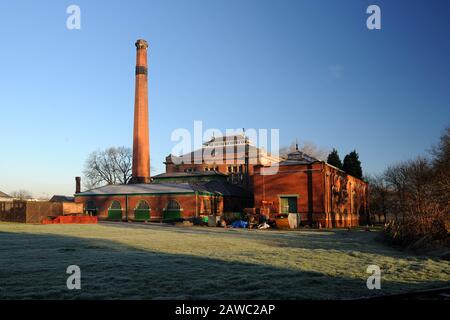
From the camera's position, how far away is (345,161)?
6594 cm

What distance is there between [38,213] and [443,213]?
38615 millimetres

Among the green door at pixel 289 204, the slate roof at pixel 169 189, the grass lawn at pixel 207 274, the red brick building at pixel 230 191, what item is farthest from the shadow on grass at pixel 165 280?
the slate roof at pixel 169 189

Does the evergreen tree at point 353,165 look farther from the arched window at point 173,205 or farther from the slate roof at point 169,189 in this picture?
the arched window at point 173,205

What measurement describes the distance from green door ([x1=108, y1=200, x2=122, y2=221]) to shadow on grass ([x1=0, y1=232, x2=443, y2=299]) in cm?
3620

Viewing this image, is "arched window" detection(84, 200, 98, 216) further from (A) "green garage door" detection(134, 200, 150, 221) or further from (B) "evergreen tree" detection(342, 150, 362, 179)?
(B) "evergreen tree" detection(342, 150, 362, 179)

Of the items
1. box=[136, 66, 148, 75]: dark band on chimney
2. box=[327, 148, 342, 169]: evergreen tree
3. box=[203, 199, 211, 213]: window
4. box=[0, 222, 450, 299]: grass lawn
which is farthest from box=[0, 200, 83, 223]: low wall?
box=[327, 148, 342, 169]: evergreen tree

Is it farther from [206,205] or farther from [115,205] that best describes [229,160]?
[115,205]

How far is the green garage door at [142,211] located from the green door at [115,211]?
7.36 ft

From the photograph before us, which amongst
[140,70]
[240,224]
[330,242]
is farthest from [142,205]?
[330,242]

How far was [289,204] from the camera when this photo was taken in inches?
1657

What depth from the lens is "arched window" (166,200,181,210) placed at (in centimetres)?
4529

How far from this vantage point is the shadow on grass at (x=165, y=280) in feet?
25.0

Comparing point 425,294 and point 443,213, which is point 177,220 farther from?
point 425,294
